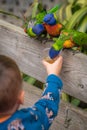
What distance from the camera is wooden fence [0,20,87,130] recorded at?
6.12ft

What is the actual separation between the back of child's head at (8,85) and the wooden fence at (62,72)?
51 centimetres

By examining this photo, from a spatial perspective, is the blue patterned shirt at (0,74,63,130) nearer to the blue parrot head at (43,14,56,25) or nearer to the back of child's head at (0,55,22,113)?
the back of child's head at (0,55,22,113)

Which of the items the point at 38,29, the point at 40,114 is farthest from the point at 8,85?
the point at 38,29

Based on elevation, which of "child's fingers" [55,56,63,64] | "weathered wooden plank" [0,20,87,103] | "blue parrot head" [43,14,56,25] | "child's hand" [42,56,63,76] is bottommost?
"weathered wooden plank" [0,20,87,103]

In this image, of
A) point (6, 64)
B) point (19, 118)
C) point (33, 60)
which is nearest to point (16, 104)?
point (19, 118)

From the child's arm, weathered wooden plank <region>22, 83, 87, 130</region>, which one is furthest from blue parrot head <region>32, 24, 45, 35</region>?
weathered wooden plank <region>22, 83, 87, 130</region>

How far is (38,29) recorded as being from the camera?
188cm

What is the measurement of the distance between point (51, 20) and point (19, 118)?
567 millimetres

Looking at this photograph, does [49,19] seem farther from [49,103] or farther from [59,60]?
[49,103]

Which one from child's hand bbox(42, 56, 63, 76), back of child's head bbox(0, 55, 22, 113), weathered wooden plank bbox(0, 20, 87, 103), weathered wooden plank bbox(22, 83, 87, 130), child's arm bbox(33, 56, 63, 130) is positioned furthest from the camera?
weathered wooden plank bbox(22, 83, 87, 130)

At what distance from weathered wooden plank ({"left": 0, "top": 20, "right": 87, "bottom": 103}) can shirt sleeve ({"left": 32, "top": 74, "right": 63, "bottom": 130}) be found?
0.23 metres

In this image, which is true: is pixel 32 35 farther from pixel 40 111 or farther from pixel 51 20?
pixel 40 111

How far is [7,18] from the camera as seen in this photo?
3615 millimetres

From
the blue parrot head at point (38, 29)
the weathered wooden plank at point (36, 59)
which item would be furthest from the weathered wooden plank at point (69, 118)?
the blue parrot head at point (38, 29)
